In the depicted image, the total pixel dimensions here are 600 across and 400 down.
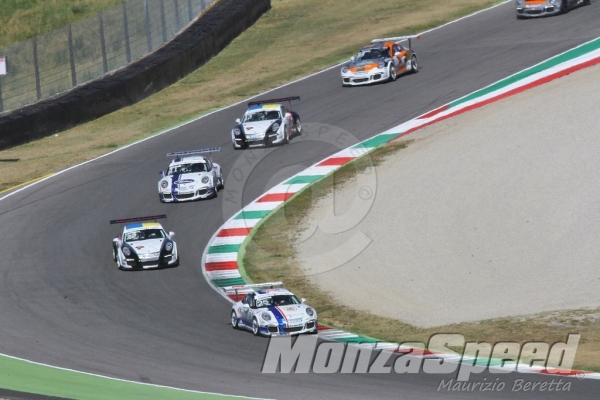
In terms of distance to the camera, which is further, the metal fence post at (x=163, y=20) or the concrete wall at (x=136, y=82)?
the metal fence post at (x=163, y=20)

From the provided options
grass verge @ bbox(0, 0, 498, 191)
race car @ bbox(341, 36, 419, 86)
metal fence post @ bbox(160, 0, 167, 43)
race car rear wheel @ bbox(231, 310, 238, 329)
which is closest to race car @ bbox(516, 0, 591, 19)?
grass verge @ bbox(0, 0, 498, 191)

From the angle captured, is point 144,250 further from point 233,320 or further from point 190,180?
point 190,180

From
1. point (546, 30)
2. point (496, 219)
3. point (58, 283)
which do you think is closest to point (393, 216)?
point (496, 219)

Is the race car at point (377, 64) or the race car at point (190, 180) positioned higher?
the race car at point (377, 64)

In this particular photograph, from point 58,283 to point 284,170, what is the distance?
9200 mm

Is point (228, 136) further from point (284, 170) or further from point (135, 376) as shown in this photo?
point (135, 376)

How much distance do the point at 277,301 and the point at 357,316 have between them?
1639mm

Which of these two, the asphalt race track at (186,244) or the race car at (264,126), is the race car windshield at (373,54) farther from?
the race car at (264,126)

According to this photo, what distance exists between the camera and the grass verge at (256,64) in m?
33.4

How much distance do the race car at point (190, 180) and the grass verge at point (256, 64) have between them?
17.8ft

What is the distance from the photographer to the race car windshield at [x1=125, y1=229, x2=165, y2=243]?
76.4 feet

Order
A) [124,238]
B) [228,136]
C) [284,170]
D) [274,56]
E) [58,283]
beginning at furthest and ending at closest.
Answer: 1. [274,56]
2. [228,136]
3. [284,170]
4. [124,238]
5. [58,283]

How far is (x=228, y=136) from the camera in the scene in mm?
32406

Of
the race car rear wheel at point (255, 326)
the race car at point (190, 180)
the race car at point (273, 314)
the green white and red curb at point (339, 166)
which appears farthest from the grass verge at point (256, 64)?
the race car rear wheel at point (255, 326)
